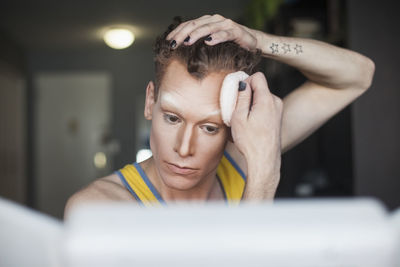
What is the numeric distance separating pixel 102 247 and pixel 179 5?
Answer: 16.6ft

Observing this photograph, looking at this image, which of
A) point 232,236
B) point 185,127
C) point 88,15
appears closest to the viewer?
point 232,236

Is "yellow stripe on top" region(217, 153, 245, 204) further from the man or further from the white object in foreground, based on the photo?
the white object in foreground

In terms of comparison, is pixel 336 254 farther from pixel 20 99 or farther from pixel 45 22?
pixel 20 99

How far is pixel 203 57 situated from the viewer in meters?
1.07

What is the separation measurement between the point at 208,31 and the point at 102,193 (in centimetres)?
42

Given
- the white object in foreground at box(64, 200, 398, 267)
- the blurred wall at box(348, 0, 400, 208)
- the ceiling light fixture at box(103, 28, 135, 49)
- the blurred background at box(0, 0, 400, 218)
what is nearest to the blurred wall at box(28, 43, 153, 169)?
the blurred background at box(0, 0, 400, 218)

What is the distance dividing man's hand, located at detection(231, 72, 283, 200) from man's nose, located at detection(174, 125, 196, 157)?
10cm

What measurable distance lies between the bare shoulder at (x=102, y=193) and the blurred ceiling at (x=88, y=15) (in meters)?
3.66

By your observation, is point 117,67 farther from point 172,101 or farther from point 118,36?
point 172,101

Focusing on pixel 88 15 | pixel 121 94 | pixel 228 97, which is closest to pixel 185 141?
pixel 228 97

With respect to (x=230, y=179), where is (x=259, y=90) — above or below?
above

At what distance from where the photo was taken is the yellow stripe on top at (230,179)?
4.01ft

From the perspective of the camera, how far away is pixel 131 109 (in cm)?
704

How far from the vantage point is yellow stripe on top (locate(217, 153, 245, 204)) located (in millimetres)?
1223
